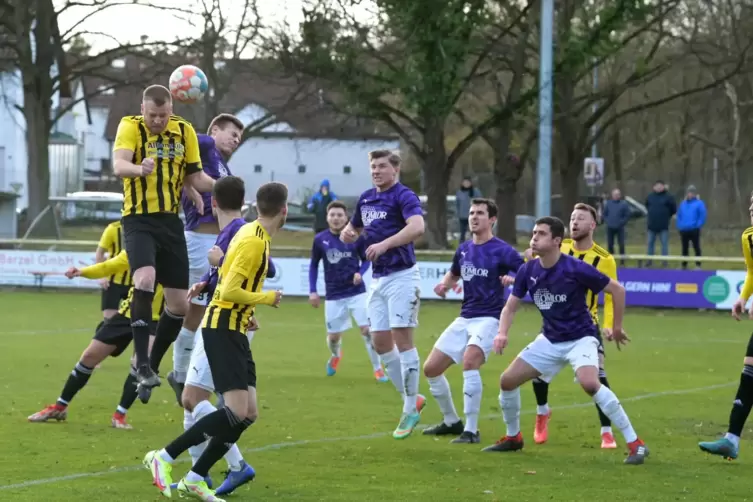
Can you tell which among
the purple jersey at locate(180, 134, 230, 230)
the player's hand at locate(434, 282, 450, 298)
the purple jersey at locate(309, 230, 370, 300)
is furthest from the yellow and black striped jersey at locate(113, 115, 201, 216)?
the purple jersey at locate(309, 230, 370, 300)

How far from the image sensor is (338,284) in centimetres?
1562

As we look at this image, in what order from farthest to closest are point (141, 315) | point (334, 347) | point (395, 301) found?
1. point (334, 347)
2. point (395, 301)
3. point (141, 315)

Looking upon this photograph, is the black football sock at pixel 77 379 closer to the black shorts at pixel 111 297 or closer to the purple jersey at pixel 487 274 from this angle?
the black shorts at pixel 111 297

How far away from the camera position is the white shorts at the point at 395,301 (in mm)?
10305

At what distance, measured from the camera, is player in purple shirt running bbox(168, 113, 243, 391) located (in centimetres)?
970

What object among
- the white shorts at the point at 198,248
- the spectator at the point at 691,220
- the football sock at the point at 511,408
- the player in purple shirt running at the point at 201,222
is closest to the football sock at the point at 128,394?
the player in purple shirt running at the point at 201,222

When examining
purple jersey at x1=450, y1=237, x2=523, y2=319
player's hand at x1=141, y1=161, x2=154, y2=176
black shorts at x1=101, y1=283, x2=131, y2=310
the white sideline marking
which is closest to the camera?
the white sideline marking

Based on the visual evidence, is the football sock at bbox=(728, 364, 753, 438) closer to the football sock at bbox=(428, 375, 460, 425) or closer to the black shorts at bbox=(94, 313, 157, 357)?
the football sock at bbox=(428, 375, 460, 425)

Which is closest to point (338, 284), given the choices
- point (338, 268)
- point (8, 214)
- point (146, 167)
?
point (338, 268)

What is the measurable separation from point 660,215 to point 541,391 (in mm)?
19121

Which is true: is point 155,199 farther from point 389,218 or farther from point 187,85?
point 389,218

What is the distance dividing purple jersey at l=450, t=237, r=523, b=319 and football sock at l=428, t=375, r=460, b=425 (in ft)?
1.94

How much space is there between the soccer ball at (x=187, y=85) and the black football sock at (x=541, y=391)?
359 cm

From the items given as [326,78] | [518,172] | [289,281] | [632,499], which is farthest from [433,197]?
[632,499]
